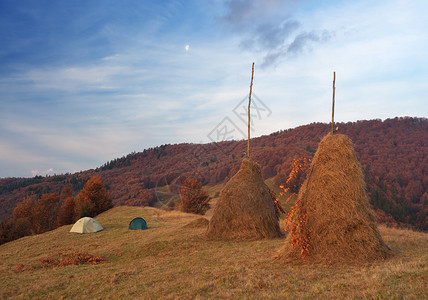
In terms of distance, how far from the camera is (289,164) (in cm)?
8662

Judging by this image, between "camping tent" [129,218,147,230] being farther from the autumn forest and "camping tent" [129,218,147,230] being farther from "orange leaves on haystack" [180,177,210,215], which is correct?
the autumn forest

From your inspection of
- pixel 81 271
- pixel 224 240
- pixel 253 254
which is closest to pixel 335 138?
pixel 253 254

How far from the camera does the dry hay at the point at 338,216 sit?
9.10 metres

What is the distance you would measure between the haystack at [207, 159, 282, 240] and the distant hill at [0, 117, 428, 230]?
2071 inches

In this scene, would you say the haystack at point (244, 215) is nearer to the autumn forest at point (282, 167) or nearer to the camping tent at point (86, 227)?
the camping tent at point (86, 227)

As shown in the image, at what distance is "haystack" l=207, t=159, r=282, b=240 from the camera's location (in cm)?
1512

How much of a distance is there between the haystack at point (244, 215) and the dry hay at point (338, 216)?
4924 mm

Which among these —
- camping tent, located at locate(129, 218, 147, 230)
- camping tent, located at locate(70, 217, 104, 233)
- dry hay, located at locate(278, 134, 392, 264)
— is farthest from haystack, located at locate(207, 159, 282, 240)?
camping tent, located at locate(70, 217, 104, 233)

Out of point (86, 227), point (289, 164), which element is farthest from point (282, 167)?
point (86, 227)

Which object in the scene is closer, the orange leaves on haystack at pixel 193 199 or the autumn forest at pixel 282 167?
the orange leaves on haystack at pixel 193 199

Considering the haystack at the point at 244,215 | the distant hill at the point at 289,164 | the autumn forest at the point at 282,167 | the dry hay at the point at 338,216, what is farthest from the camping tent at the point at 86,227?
the distant hill at the point at 289,164

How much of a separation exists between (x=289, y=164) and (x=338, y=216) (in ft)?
262

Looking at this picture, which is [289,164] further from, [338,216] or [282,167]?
[338,216]

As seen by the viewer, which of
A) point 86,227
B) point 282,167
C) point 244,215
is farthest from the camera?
point 282,167
